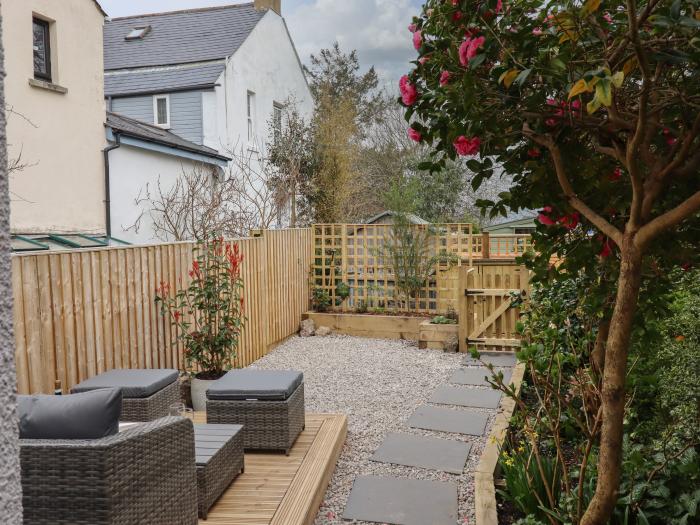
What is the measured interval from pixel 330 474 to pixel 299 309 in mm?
5515

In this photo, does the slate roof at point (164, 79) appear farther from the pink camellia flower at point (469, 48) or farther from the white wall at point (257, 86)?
the pink camellia flower at point (469, 48)

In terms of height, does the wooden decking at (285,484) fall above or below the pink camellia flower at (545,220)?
below

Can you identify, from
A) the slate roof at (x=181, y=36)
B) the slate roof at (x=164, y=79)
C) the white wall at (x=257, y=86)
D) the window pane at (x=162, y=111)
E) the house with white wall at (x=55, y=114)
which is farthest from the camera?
the slate roof at (x=181, y=36)

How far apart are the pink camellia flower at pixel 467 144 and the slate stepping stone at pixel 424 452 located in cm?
266

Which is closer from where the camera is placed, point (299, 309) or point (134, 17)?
point (299, 309)

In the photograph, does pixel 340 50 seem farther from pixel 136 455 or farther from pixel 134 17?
pixel 136 455

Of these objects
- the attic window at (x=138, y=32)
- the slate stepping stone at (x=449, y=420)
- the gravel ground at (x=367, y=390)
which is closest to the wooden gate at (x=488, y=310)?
the gravel ground at (x=367, y=390)

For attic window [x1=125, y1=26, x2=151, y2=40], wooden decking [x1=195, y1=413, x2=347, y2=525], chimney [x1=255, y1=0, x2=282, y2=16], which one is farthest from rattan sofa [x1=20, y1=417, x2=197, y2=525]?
attic window [x1=125, y1=26, x2=151, y2=40]

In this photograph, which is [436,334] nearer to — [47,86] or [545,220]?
[545,220]

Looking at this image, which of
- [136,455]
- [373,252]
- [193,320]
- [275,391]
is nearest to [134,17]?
[373,252]

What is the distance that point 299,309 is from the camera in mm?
9469

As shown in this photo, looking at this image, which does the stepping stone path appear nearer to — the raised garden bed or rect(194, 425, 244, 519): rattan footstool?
rect(194, 425, 244, 519): rattan footstool

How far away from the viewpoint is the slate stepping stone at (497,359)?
7.17 m

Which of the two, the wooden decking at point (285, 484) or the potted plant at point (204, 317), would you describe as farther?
the potted plant at point (204, 317)
